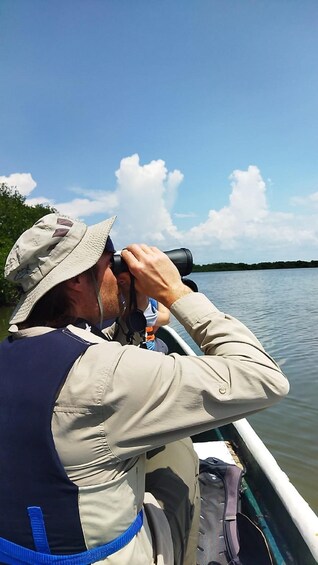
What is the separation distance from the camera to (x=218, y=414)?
3.92 ft

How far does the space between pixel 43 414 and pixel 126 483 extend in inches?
14.2

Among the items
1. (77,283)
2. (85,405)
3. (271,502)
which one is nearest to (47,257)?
(77,283)

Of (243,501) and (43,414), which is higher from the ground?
(43,414)

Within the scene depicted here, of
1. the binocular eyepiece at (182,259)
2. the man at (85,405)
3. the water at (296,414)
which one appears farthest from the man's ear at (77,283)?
the water at (296,414)

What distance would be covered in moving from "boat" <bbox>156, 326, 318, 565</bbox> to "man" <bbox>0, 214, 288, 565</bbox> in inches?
33.3

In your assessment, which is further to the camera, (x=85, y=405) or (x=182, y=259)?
(x=182, y=259)

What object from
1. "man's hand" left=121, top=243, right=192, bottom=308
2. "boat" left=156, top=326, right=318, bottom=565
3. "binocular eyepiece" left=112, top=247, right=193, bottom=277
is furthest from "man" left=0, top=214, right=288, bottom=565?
"boat" left=156, top=326, right=318, bottom=565

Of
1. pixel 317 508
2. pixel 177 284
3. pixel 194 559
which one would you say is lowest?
pixel 317 508

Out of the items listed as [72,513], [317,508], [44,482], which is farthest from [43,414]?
[317,508]

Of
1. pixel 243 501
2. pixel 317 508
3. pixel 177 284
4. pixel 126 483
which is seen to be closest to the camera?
pixel 126 483

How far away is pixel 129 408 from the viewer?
112 cm

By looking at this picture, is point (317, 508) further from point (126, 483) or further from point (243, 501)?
point (126, 483)

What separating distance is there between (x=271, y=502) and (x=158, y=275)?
168 cm

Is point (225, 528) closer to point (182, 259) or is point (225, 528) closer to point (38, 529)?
point (38, 529)
